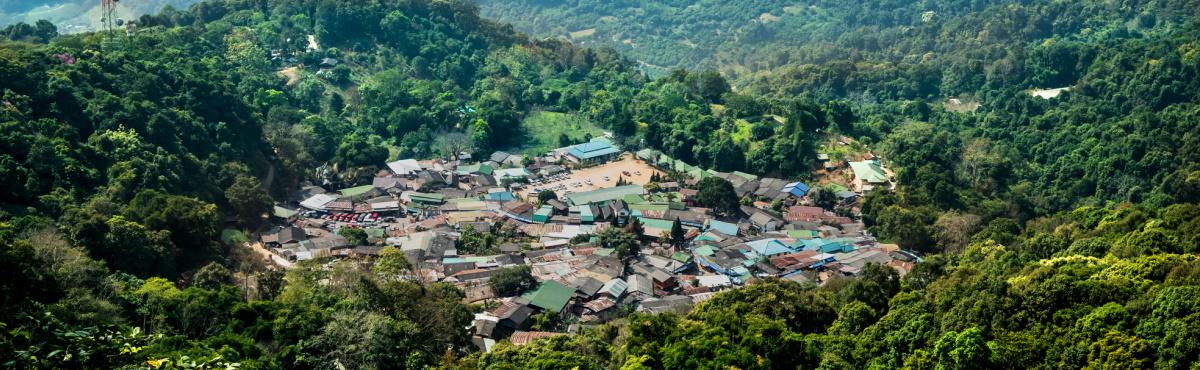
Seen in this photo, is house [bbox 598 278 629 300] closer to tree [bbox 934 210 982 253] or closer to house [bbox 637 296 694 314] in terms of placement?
house [bbox 637 296 694 314]

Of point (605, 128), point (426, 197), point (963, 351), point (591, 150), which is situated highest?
point (963, 351)

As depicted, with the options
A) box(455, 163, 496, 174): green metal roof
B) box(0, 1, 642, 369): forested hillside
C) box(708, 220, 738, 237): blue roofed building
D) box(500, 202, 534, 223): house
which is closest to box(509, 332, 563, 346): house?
box(0, 1, 642, 369): forested hillside

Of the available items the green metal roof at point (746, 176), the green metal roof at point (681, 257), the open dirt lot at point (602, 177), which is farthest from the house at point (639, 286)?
the green metal roof at point (746, 176)

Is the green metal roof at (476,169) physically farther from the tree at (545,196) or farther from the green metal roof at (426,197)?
the tree at (545,196)

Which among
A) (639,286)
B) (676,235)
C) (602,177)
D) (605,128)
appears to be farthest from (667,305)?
(605,128)

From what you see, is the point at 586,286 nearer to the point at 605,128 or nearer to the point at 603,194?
the point at 603,194
